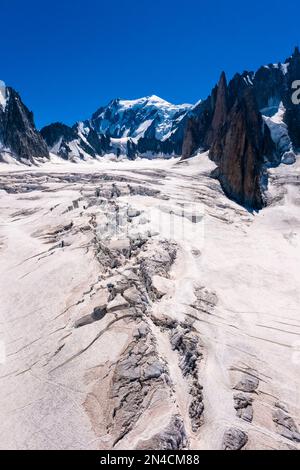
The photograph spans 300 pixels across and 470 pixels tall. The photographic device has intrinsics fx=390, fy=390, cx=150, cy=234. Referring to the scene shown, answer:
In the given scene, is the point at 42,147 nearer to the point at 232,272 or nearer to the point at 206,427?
the point at 232,272

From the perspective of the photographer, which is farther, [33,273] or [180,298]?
[33,273]

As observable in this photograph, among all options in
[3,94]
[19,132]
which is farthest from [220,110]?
[3,94]

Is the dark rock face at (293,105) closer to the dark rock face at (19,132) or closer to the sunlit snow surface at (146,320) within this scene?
→ the sunlit snow surface at (146,320)

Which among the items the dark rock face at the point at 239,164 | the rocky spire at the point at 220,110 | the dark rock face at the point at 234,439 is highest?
the rocky spire at the point at 220,110

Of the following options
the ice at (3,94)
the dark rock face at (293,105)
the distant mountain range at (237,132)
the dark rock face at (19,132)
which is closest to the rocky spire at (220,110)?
the distant mountain range at (237,132)

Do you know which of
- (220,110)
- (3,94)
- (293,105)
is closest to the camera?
(293,105)

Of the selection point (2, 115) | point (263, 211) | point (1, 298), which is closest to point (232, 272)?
point (1, 298)

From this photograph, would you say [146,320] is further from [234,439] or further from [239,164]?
[239,164]

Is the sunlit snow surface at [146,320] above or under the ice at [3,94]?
under

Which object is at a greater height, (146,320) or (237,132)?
(237,132)
